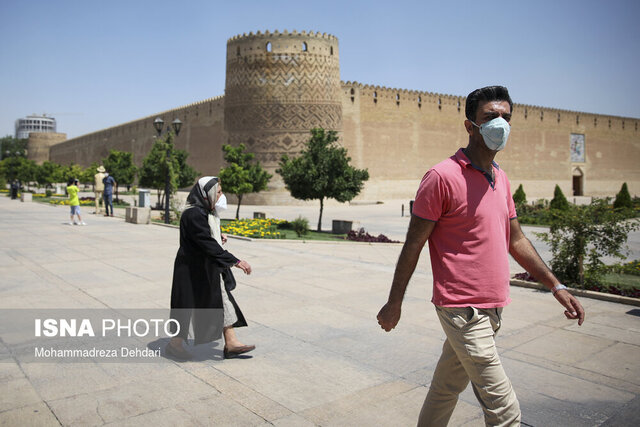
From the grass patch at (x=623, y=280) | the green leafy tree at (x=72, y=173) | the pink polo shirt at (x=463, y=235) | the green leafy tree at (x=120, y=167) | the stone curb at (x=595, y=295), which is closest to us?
the pink polo shirt at (x=463, y=235)

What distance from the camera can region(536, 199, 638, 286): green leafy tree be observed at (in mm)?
6414

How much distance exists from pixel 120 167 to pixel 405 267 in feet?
85.8

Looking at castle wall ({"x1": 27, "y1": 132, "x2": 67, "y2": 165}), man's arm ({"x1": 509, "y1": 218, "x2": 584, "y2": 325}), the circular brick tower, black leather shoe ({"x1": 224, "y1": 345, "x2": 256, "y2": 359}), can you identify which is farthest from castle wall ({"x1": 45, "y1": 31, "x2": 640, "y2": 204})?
castle wall ({"x1": 27, "y1": 132, "x2": 67, "y2": 165})

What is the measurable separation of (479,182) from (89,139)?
62944 millimetres

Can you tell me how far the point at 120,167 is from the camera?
86.1 ft

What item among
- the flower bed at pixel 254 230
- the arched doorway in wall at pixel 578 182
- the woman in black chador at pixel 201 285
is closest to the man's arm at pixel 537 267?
the woman in black chador at pixel 201 285

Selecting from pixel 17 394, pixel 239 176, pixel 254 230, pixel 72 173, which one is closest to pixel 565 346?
pixel 17 394

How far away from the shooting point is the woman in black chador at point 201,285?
371 cm

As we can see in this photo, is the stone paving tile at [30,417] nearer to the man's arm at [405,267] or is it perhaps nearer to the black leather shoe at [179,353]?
the black leather shoe at [179,353]

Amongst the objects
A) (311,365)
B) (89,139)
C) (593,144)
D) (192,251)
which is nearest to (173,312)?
(192,251)

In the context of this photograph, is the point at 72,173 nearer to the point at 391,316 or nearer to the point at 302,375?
the point at 302,375

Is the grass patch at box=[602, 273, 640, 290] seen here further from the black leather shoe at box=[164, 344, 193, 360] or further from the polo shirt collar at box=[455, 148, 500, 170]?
the polo shirt collar at box=[455, 148, 500, 170]

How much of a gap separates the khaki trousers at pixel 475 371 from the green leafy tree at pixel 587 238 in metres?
4.79

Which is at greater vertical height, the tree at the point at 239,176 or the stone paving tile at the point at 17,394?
the tree at the point at 239,176
